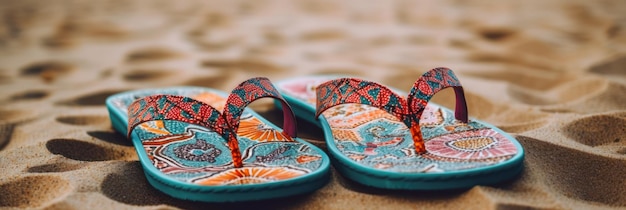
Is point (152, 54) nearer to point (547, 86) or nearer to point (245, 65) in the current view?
point (245, 65)

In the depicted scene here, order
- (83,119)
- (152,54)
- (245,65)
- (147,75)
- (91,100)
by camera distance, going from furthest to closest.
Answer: (152,54), (245,65), (147,75), (91,100), (83,119)

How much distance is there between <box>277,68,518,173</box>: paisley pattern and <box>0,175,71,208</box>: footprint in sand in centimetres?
53

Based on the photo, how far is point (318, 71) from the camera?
6.73 feet

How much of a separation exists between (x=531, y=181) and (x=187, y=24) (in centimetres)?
224

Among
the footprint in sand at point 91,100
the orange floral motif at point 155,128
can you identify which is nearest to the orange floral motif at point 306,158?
the orange floral motif at point 155,128

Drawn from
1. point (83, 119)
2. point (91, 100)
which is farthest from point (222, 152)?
point (91, 100)

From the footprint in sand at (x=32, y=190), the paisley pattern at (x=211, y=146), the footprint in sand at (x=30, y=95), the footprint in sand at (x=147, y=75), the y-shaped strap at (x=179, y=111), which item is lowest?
the footprint in sand at (x=147, y=75)

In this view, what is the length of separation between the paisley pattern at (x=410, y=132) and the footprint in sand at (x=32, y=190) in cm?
53

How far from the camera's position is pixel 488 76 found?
6.42 feet

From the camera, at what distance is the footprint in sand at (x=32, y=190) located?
1.00 meters

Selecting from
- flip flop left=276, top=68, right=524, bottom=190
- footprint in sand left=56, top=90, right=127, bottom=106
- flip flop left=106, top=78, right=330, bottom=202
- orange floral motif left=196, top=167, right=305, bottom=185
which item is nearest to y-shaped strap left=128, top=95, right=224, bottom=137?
flip flop left=106, top=78, right=330, bottom=202

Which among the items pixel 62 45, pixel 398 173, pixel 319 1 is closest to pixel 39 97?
pixel 62 45

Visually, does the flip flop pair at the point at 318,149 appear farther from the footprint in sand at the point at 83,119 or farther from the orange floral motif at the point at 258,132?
the footprint in sand at the point at 83,119

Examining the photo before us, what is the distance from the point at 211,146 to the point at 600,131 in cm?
88
